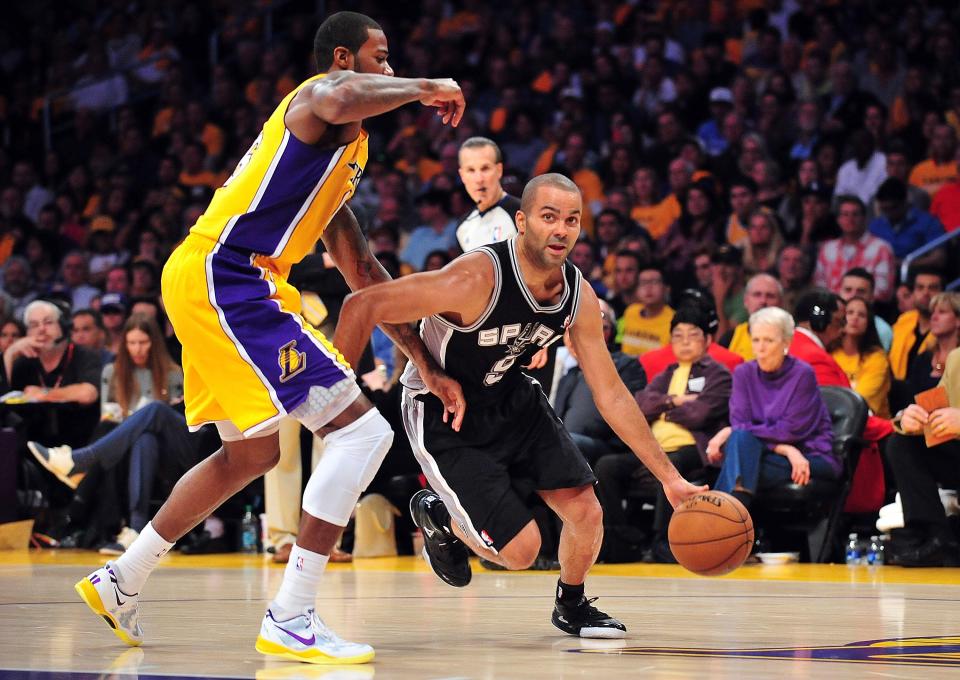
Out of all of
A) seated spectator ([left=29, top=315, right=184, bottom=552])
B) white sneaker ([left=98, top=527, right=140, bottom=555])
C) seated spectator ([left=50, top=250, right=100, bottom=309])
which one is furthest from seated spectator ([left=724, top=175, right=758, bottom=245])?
seated spectator ([left=50, top=250, right=100, bottom=309])

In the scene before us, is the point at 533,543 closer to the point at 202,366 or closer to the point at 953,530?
the point at 202,366

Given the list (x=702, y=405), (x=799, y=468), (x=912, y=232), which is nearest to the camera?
(x=799, y=468)

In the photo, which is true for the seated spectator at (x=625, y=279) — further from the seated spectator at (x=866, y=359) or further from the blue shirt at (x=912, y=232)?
the blue shirt at (x=912, y=232)

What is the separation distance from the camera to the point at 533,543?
486 cm

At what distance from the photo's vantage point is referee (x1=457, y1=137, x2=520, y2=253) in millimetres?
6980

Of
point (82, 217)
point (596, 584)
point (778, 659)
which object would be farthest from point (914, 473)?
point (82, 217)

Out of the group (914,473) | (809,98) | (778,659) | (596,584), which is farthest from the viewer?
(809,98)

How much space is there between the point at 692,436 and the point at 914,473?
4.24 ft

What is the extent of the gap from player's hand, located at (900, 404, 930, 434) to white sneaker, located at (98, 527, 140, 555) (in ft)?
15.4

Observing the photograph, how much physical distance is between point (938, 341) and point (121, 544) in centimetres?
515

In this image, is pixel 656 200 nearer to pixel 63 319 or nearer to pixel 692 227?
pixel 692 227

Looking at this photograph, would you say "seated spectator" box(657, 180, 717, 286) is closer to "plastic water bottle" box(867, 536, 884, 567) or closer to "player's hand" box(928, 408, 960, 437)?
"plastic water bottle" box(867, 536, 884, 567)

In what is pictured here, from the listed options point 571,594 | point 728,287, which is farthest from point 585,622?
point 728,287

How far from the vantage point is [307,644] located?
397 centimetres
